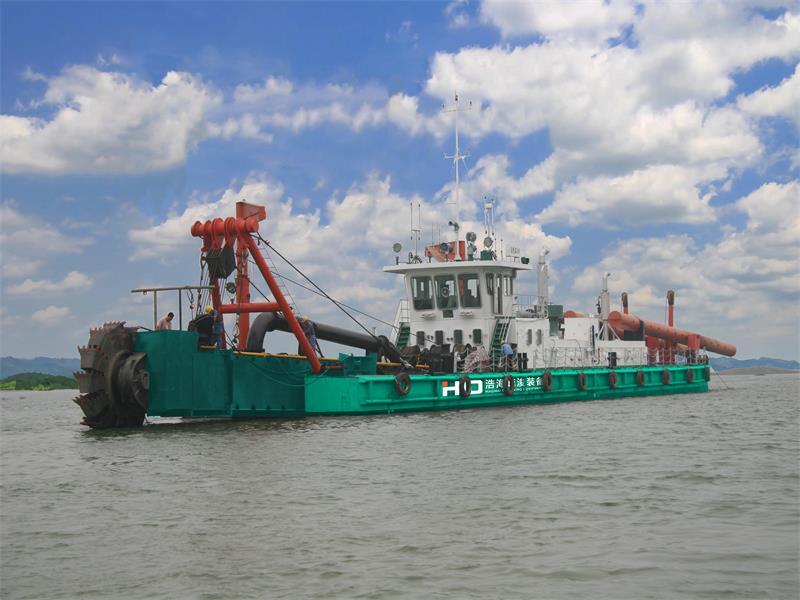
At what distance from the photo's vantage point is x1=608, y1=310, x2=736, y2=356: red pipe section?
45875 mm

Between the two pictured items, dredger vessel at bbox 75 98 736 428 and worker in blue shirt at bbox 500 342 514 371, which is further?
worker in blue shirt at bbox 500 342 514 371

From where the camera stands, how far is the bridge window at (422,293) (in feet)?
100

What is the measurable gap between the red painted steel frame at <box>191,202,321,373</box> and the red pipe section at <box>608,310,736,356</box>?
26.1 meters

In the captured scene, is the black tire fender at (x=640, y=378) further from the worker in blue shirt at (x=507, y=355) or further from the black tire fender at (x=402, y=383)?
the black tire fender at (x=402, y=383)

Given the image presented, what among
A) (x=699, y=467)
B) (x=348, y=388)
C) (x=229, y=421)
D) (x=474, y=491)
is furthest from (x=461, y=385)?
(x=474, y=491)

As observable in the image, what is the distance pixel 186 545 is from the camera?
914 cm

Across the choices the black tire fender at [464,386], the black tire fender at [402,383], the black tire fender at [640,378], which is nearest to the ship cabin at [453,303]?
the black tire fender at [464,386]

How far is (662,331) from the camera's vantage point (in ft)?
175

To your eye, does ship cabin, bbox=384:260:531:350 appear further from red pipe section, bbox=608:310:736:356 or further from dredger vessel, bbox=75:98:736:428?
red pipe section, bbox=608:310:736:356

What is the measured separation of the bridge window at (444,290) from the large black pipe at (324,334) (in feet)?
13.5

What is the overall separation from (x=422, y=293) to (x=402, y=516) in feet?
66.8

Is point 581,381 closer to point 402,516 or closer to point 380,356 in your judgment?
point 380,356

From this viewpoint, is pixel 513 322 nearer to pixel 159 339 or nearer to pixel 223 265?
pixel 223 265

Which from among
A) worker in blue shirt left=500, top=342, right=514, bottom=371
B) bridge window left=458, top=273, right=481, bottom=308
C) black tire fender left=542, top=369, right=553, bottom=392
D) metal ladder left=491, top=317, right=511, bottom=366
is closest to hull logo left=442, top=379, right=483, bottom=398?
worker in blue shirt left=500, top=342, right=514, bottom=371
